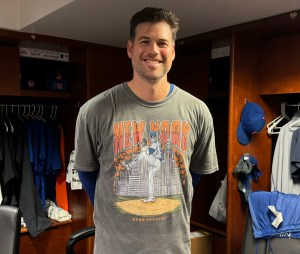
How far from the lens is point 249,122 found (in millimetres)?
2281

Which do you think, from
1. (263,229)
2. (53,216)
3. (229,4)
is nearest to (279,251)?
(263,229)

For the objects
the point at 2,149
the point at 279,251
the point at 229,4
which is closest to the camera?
the point at 229,4

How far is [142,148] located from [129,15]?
1009 mm

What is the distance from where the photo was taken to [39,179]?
9.33 feet

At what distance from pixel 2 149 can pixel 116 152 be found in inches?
66.2

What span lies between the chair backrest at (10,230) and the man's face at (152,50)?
36.2 inches

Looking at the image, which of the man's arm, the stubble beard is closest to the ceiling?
the stubble beard

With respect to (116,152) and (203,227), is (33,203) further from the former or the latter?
(116,152)

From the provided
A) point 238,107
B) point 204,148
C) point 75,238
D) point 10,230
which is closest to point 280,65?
point 238,107

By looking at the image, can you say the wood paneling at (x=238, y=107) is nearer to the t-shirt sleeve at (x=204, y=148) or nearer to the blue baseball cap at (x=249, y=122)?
the blue baseball cap at (x=249, y=122)

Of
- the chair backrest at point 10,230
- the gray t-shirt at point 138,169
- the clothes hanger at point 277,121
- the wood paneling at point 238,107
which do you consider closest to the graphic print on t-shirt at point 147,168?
the gray t-shirt at point 138,169

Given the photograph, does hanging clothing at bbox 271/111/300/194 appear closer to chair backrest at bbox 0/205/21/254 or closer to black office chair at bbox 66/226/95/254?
black office chair at bbox 66/226/95/254

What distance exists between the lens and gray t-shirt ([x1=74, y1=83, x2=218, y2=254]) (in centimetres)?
125

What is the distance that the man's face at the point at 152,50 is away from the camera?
3.95 feet
